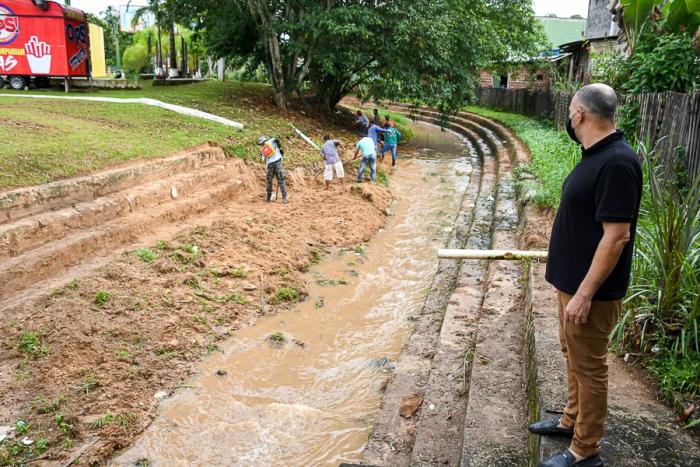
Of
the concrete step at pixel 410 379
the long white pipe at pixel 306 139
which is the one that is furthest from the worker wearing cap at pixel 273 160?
the long white pipe at pixel 306 139

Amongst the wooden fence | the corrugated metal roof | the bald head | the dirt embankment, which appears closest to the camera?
the bald head

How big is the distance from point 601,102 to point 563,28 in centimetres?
3532

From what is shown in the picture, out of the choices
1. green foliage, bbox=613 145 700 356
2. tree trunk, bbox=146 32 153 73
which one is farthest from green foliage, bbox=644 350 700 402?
tree trunk, bbox=146 32 153 73

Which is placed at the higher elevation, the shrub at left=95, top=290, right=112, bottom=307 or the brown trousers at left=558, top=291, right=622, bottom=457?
the brown trousers at left=558, top=291, right=622, bottom=457

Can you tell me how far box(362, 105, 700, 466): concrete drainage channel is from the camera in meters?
3.17

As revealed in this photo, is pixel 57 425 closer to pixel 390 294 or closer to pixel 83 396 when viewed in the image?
pixel 83 396

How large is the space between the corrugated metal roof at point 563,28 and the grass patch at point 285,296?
30417 millimetres

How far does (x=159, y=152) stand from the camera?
990 cm

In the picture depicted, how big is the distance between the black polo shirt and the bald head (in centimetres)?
10

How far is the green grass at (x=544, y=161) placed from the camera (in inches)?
333

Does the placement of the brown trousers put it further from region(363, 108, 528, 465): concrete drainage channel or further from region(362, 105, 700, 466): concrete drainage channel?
region(363, 108, 528, 465): concrete drainage channel

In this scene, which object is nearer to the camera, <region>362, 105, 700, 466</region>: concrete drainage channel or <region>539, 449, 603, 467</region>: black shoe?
<region>539, 449, 603, 467</region>: black shoe

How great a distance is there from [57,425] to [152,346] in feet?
4.28

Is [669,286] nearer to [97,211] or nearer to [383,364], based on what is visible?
[383,364]
